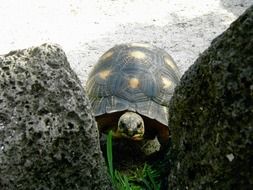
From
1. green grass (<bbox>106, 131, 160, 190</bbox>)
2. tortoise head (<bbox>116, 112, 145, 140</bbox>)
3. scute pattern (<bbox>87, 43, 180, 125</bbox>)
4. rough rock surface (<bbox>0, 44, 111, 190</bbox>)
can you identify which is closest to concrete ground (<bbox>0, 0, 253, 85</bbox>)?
scute pattern (<bbox>87, 43, 180, 125</bbox>)

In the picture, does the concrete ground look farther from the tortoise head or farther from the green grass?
the green grass

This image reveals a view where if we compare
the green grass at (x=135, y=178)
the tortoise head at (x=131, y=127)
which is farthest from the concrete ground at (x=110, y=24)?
the green grass at (x=135, y=178)

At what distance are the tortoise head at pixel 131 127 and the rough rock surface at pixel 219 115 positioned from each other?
84 cm

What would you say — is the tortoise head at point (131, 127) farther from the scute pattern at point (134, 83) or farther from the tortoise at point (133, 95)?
the scute pattern at point (134, 83)

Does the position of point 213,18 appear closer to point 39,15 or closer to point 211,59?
point 39,15

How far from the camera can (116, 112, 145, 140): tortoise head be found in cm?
283

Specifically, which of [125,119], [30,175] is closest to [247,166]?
[30,175]

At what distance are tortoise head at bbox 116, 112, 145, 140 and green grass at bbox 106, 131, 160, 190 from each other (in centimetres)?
16

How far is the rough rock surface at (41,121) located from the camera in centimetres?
184

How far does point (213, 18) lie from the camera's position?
4770 millimetres

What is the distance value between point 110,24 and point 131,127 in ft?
6.75

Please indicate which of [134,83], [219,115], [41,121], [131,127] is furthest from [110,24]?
[219,115]

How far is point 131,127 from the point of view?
2.82 m

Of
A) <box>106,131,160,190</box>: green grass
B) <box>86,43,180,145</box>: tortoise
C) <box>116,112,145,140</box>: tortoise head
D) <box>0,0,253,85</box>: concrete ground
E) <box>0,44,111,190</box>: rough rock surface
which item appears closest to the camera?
<box>0,44,111,190</box>: rough rock surface
